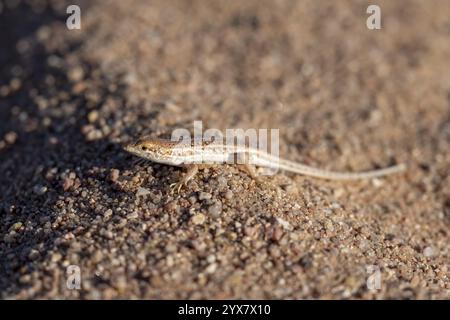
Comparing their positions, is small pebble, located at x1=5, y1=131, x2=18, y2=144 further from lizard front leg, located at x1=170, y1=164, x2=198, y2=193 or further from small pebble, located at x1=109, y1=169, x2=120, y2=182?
lizard front leg, located at x1=170, y1=164, x2=198, y2=193

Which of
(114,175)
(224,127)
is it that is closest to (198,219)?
(114,175)

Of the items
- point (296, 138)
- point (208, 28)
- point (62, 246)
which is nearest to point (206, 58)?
point (208, 28)

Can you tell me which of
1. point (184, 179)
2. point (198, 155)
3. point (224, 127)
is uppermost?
point (224, 127)

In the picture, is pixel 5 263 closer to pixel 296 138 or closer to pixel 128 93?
pixel 128 93

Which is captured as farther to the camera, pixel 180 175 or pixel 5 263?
pixel 180 175

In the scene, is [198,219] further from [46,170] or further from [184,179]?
[46,170]

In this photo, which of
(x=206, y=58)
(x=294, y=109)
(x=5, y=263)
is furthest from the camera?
(x=206, y=58)
